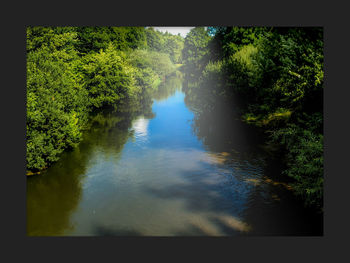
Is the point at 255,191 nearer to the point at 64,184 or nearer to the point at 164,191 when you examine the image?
the point at 164,191

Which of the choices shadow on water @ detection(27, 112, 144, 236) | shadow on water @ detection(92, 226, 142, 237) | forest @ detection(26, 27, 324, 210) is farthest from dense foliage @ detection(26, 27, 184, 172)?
shadow on water @ detection(92, 226, 142, 237)

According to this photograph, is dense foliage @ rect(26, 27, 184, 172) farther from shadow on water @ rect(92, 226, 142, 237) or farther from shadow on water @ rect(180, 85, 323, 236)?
shadow on water @ rect(180, 85, 323, 236)

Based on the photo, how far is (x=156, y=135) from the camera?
29125mm

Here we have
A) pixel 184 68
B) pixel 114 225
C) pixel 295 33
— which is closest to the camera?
pixel 114 225

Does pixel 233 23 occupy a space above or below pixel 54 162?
above

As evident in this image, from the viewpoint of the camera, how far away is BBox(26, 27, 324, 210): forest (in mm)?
17500

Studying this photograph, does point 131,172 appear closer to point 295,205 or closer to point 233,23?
point 295,205

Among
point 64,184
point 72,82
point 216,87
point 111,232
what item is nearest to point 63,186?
point 64,184

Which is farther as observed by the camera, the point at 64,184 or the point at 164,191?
the point at 64,184

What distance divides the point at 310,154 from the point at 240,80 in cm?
1906

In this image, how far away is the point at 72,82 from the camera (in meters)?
27.3

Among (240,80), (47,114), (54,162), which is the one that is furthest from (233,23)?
(240,80)

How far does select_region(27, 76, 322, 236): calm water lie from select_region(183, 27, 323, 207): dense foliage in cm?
172

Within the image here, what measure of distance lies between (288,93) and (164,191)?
9.01 meters
